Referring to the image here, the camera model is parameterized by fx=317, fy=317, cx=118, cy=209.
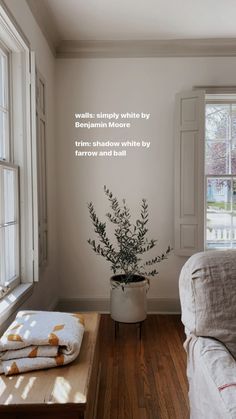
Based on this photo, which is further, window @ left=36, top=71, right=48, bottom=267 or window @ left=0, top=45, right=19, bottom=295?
window @ left=36, top=71, right=48, bottom=267

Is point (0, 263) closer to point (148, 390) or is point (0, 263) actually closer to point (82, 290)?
point (148, 390)

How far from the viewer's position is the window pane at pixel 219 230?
3.42 metres

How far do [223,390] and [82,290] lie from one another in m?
2.53

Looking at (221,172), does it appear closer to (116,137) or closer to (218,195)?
(218,195)

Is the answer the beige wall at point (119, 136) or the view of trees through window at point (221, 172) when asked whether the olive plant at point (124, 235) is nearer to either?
the beige wall at point (119, 136)

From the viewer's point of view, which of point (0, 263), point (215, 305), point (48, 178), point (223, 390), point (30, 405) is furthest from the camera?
point (48, 178)

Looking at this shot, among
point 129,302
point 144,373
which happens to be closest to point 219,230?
point 129,302

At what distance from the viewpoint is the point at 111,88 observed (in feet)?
10.8

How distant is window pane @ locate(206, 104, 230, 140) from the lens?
3354mm

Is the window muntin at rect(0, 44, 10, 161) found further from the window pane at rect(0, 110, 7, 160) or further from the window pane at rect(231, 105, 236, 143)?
the window pane at rect(231, 105, 236, 143)

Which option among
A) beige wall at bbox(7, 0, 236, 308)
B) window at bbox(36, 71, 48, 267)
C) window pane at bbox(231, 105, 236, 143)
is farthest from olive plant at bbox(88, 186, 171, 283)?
window pane at bbox(231, 105, 236, 143)

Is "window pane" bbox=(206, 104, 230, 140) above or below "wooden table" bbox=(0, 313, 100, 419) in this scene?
above

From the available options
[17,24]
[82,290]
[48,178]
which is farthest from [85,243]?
[17,24]

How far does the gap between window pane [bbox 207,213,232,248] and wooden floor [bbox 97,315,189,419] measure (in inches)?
37.3
